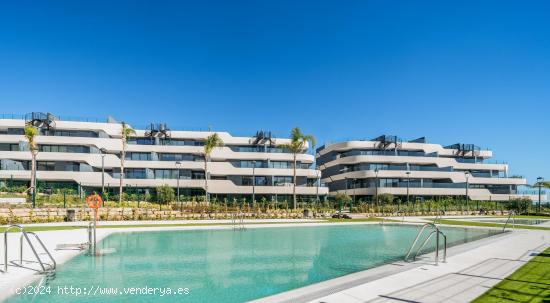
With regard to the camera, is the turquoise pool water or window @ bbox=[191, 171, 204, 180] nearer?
the turquoise pool water

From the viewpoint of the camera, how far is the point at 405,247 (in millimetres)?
19375

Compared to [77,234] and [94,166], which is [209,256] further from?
[94,166]

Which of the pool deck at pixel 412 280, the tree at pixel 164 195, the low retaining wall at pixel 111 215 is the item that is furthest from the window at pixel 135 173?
the pool deck at pixel 412 280

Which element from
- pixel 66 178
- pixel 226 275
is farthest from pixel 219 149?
pixel 226 275

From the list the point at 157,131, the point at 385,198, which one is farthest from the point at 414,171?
the point at 157,131

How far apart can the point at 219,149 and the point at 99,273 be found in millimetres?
48868

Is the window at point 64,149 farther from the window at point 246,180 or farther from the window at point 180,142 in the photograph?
the window at point 246,180

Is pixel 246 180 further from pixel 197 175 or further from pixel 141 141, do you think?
pixel 141 141

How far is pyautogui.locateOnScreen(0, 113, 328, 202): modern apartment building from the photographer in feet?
181

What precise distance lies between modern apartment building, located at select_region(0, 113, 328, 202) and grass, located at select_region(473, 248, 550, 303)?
1822 inches

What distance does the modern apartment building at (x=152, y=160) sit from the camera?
55.2m

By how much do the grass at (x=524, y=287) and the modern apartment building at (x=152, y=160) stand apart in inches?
1822

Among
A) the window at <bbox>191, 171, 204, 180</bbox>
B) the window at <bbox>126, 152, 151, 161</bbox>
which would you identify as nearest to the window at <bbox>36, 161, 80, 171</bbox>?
the window at <bbox>126, 152, 151, 161</bbox>

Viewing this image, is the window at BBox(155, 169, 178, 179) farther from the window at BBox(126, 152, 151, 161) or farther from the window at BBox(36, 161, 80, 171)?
the window at BBox(36, 161, 80, 171)
